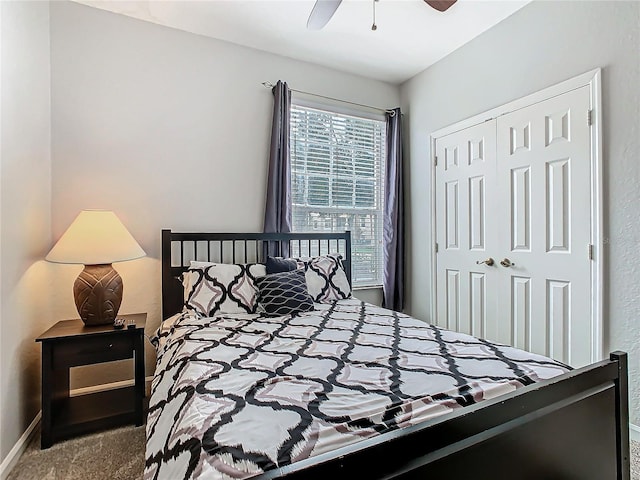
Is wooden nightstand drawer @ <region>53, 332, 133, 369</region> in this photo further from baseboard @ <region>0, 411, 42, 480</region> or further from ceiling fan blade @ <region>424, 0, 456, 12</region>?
ceiling fan blade @ <region>424, 0, 456, 12</region>

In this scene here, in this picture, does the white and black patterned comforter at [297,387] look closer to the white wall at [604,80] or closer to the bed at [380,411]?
the bed at [380,411]

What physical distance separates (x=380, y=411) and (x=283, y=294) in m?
1.45

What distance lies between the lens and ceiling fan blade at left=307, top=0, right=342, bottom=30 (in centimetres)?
191

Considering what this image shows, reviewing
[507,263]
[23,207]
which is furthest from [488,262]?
[23,207]

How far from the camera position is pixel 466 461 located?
84 centimetres

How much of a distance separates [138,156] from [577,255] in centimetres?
322

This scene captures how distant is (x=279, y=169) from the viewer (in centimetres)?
307

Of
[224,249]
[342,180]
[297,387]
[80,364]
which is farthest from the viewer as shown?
[342,180]

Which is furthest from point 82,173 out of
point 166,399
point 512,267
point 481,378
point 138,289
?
point 512,267

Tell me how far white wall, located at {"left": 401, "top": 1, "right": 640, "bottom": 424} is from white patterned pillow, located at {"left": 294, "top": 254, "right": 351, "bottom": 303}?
174 centimetres

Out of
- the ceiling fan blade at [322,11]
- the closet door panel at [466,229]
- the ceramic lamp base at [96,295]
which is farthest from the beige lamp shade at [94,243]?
the closet door panel at [466,229]

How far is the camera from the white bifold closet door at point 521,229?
89.7 inches

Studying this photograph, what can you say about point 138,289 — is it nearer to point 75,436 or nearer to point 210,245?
point 210,245

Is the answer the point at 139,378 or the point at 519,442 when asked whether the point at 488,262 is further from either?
the point at 139,378
